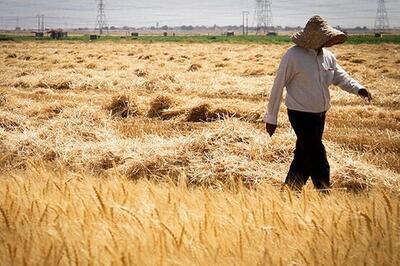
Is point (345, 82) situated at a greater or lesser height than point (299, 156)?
greater

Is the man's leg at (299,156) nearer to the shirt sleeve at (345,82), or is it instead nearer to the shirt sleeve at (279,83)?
the shirt sleeve at (279,83)

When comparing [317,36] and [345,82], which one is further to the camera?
[345,82]

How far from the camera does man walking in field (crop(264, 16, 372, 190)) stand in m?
3.69

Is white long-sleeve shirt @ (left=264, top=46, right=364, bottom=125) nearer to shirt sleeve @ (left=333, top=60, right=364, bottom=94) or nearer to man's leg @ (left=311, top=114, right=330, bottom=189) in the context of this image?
shirt sleeve @ (left=333, top=60, right=364, bottom=94)

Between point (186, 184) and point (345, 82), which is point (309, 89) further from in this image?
point (186, 184)

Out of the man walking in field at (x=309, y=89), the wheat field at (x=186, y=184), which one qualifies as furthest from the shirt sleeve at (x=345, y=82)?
the wheat field at (x=186, y=184)

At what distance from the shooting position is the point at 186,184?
3.98 m

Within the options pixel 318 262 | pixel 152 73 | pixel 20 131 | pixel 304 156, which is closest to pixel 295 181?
pixel 304 156

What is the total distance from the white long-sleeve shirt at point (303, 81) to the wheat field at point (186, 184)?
2.47ft

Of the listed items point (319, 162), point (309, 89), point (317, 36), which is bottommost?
point (319, 162)

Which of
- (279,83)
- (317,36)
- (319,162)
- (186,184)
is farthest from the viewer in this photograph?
(186,184)

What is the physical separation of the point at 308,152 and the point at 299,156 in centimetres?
11

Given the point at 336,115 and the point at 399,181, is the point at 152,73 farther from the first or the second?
the point at 399,181

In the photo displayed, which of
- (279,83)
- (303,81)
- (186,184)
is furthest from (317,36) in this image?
(186,184)
